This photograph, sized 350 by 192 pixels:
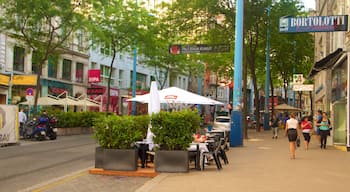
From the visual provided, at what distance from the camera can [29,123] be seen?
2536 centimetres

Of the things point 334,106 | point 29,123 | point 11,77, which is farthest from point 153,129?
point 11,77

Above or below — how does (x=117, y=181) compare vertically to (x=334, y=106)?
below

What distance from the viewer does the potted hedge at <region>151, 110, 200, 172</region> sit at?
1161 centimetres

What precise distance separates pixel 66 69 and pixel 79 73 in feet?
8.17

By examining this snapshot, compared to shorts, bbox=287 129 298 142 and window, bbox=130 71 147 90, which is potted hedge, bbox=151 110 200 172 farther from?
window, bbox=130 71 147 90

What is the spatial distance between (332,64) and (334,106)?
3650mm

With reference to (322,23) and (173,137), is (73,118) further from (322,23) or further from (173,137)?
(173,137)

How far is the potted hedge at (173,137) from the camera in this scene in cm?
1161

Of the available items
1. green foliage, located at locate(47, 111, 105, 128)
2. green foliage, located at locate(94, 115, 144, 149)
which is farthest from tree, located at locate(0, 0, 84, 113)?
green foliage, located at locate(94, 115, 144, 149)

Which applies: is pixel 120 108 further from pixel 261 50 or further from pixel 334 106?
pixel 334 106

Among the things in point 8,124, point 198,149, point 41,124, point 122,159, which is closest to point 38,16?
point 41,124

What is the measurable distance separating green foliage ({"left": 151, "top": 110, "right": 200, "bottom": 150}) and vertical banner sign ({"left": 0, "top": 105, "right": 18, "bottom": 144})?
11.1 m

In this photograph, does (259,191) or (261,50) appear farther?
(261,50)

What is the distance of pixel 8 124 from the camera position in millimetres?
21281
